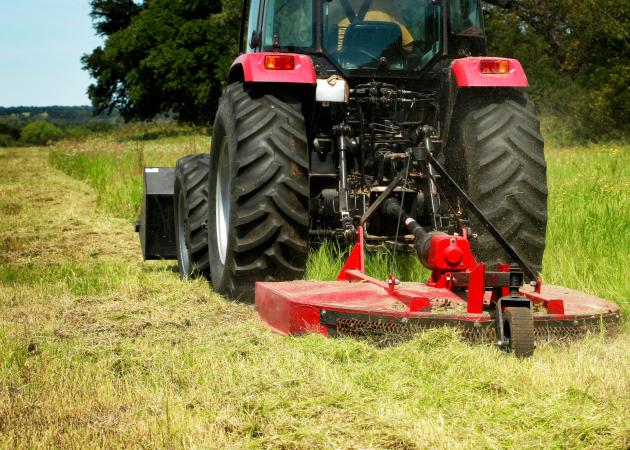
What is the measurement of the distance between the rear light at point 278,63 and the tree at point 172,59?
35.1 m

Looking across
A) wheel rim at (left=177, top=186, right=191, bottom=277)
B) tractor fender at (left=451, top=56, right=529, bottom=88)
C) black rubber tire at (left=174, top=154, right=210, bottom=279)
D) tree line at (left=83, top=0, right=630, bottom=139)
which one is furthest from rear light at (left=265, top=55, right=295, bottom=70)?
tree line at (left=83, top=0, right=630, bottom=139)

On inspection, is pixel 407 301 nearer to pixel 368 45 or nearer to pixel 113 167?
pixel 368 45

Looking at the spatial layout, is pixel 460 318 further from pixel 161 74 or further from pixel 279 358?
pixel 161 74

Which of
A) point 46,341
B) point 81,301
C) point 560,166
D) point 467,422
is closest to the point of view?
point 467,422

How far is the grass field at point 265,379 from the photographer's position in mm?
3020

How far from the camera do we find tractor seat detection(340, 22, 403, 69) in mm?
5895

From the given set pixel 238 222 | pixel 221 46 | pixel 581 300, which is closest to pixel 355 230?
pixel 238 222

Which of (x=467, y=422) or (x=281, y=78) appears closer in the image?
(x=467, y=422)

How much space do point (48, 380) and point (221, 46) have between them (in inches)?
1641

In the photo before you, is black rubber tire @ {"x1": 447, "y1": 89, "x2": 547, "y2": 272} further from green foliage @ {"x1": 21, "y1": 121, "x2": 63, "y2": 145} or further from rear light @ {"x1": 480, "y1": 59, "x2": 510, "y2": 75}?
green foliage @ {"x1": 21, "y1": 121, "x2": 63, "y2": 145}

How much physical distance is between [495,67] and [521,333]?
2.16m

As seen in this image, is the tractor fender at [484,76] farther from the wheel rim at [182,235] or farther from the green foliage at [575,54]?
the green foliage at [575,54]

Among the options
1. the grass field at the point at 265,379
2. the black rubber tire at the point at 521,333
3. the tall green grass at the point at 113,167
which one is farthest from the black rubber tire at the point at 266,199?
the tall green grass at the point at 113,167

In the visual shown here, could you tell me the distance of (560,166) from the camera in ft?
42.2
